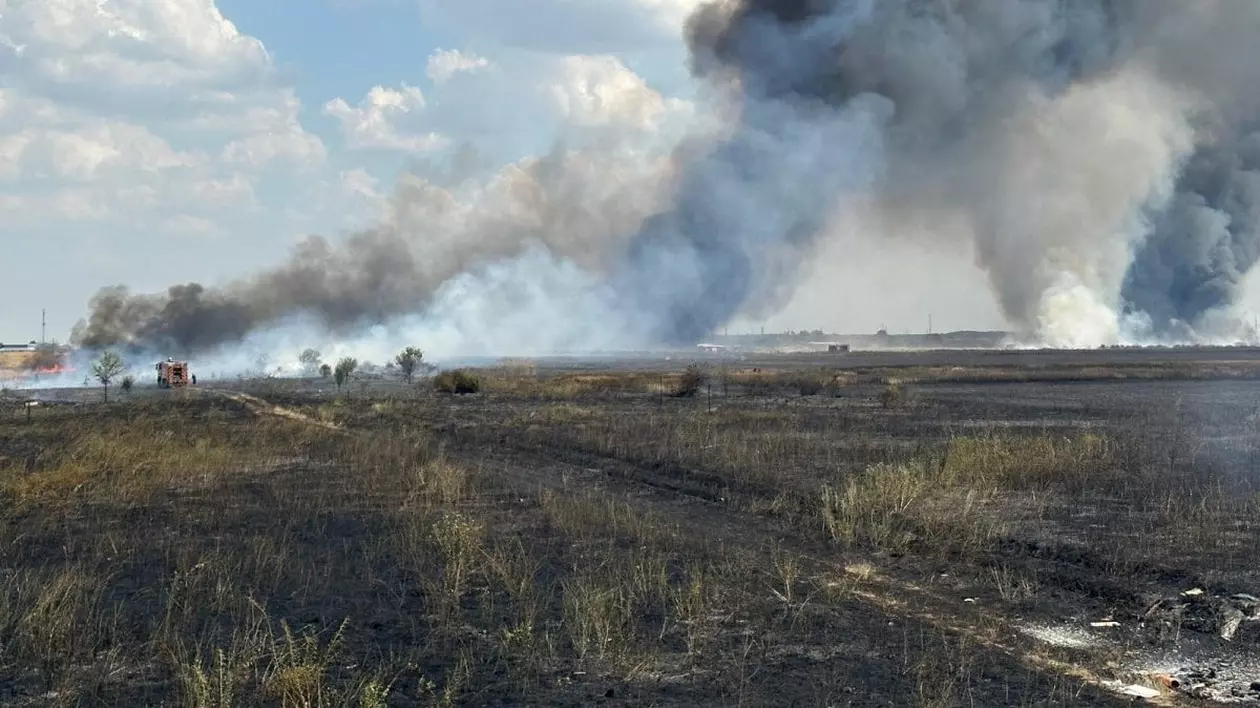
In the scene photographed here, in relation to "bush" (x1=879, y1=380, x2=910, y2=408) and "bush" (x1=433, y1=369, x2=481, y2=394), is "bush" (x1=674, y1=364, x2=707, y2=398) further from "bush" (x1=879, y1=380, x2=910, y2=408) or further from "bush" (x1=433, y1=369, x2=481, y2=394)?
"bush" (x1=433, y1=369, x2=481, y2=394)

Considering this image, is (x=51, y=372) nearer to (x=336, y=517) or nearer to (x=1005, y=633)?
(x=336, y=517)

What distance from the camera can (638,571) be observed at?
1274 centimetres

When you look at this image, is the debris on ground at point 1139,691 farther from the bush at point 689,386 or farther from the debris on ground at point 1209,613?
the bush at point 689,386

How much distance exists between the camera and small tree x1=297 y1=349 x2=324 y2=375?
9681 centimetres

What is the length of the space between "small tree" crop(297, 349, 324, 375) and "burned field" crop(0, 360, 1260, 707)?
6646cm

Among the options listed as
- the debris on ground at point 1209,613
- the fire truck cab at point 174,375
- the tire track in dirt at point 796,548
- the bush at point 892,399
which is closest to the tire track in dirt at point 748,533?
the tire track in dirt at point 796,548

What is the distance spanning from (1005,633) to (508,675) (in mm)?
5167

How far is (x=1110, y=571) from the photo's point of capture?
13.3 meters

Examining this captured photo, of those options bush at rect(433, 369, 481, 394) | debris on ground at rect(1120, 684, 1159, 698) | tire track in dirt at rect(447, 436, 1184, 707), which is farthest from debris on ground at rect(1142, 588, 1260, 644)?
bush at rect(433, 369, 481, 394)

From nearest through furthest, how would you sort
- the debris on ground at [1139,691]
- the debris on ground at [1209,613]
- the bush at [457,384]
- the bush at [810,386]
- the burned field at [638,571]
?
the debris on ground at [1139,691]
the burned field at [638,571]
the debris on ground at [1209,613]
the bush at [810,386]
the bush at [457,384]

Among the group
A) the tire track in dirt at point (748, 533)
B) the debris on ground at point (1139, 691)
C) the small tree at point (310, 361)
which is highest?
the small tree at point (310, 361)

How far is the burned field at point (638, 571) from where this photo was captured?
9016 mm

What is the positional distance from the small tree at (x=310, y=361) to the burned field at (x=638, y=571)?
66.5 m

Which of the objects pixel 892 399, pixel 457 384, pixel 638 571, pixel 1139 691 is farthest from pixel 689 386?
pixel 1139 691
